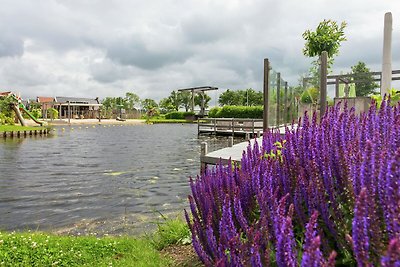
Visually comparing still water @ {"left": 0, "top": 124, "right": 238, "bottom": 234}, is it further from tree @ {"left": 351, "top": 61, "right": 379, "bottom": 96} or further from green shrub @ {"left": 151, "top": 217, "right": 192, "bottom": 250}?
tree @ {"left": 351, "top": 61, "right": 379, "bottom": 96}

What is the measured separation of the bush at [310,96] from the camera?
1495 cm

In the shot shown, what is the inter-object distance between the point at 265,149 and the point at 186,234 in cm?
179

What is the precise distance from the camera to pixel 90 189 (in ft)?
35.5

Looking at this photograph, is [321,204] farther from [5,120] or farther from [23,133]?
[5,120]

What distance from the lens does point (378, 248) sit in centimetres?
117

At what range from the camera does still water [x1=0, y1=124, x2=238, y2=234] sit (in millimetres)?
7547

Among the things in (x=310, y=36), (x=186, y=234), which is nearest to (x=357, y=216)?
(x=186, y=234)

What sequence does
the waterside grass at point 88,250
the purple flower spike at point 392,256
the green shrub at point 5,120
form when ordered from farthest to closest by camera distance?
the green shrub at point 5,120, the waterside grass at point 88,250, the purple flower spike at point 392,256

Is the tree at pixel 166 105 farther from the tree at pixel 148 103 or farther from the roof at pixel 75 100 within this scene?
the roof at pixel 75 100

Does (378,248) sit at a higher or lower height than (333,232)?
higher

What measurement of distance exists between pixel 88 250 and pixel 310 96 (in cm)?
1290

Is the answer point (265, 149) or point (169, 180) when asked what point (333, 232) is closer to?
point (265, 149)

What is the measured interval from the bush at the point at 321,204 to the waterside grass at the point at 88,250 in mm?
1810

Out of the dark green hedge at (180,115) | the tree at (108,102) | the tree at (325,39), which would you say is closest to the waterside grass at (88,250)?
the tree at (325,39)
